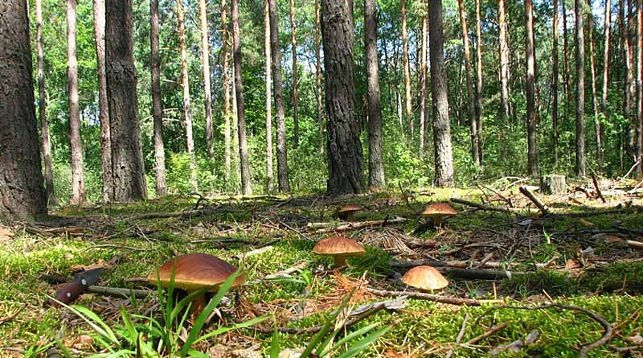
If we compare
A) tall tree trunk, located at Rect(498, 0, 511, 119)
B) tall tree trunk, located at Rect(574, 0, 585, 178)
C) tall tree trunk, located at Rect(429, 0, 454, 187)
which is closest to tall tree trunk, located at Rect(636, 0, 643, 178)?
tall tree trunk, located at Rect(574, 0, 585, 178)

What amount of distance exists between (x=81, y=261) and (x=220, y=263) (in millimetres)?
1551

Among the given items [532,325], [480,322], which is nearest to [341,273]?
[480,322]

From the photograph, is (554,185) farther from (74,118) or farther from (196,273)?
(74,118)

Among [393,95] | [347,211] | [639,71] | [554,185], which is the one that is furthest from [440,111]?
[393,95]

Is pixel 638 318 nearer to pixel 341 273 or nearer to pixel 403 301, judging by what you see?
pixel 403 301

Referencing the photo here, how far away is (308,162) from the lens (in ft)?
66.4

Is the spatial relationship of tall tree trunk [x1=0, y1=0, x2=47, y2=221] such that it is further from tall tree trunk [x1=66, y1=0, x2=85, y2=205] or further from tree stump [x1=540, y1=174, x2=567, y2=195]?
tall tree trunk [x1=66, y1=0, x2=85, y2=205]

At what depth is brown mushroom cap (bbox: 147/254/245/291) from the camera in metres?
1.37

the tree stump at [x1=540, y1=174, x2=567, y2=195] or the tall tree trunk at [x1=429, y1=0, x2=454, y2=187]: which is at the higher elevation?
the tall tree trunk at [x1=429, y1=0, x2=454, y2=187]

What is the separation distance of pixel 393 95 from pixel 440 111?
124 ft

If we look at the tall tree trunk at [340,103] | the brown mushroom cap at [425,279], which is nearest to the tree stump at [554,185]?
the tall tree trunk at [340,103]

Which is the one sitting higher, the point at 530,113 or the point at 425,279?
the point at 530,113

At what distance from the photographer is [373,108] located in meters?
9.75

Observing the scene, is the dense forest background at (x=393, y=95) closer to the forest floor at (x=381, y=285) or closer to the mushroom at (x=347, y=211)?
the mushroom at (x=347, y=211)
